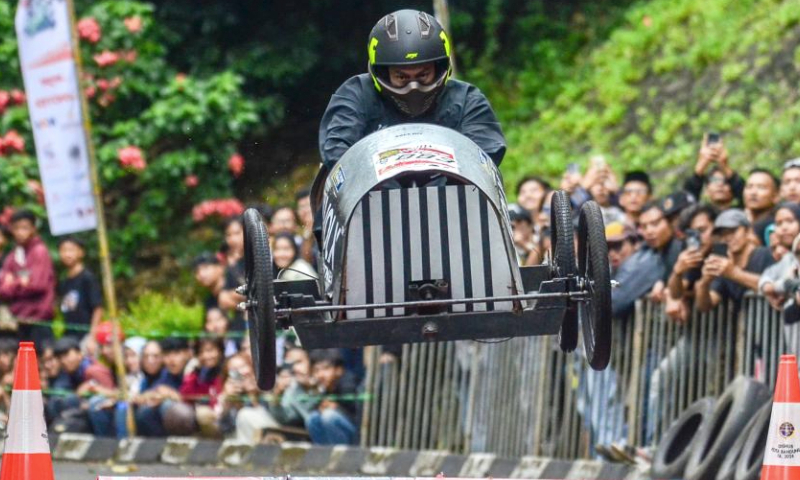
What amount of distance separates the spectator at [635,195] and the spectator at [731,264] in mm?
2055

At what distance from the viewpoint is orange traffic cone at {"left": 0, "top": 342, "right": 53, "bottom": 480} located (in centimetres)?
901

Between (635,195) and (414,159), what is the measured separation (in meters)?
5.24

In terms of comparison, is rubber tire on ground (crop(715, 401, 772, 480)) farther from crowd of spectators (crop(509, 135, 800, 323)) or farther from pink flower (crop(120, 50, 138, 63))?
pink flower (crop(120, 50, 138, 63))

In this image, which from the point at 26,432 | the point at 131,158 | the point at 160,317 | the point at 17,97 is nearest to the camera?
the point at 26,432

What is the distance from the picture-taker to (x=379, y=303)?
933 centimetres

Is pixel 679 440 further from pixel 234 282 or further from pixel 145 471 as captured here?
pixel 234 282

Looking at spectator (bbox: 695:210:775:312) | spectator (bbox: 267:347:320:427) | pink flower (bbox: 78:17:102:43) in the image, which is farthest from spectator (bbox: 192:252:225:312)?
pink flower (bbox: 78:17:102:43)

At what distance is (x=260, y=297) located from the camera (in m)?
9.27

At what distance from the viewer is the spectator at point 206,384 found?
15562mm

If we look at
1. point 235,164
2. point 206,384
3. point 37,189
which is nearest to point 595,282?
point 206,384

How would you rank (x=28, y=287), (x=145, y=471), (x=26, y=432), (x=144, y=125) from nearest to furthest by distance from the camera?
(x=26, y=432) < (x=145, y=471) < (x=28, y=287) < (x=144, y=125)

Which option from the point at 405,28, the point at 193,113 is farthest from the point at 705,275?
the point at 193,113

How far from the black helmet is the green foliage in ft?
30.0

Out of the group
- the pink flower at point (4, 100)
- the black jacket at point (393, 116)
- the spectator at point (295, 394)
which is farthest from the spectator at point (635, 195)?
the pink flower at point (4, 100)
